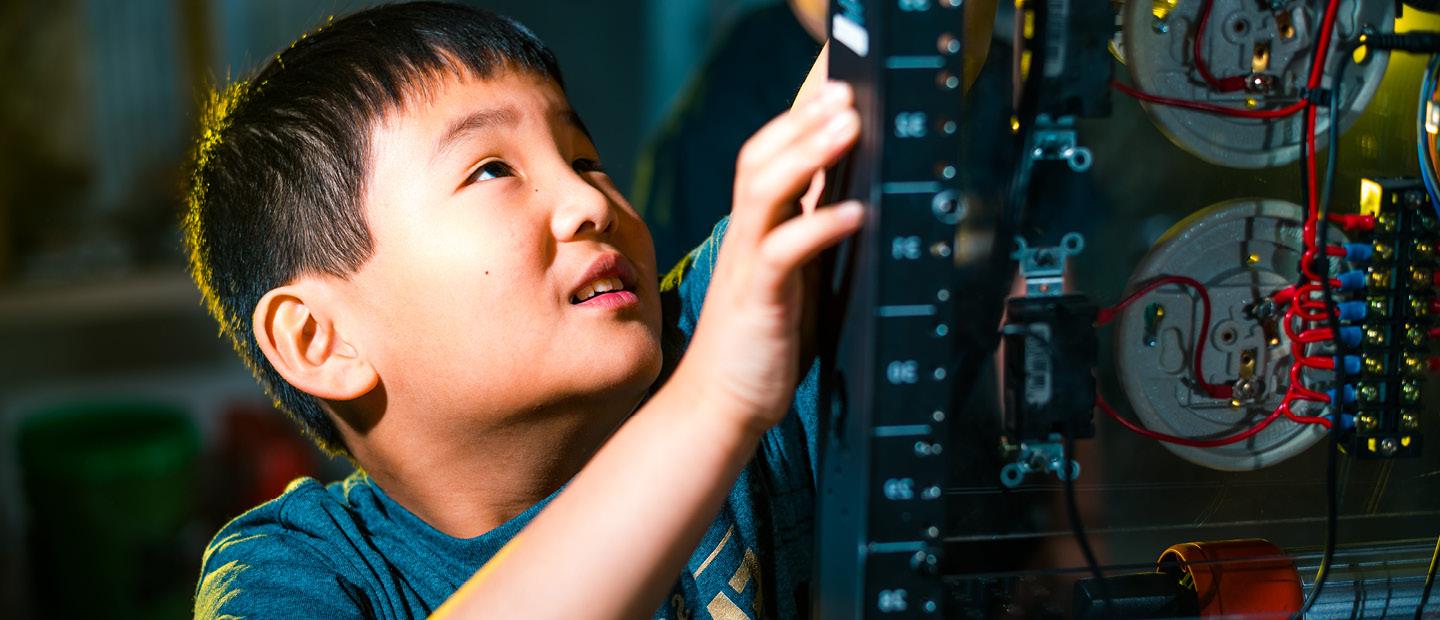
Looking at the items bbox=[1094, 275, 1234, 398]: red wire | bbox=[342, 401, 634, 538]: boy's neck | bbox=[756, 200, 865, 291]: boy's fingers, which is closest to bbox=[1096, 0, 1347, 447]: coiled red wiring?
bbox=[1094, 275, 1234, 398]: red wire

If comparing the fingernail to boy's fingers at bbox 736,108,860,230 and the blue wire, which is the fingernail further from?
the blue wire

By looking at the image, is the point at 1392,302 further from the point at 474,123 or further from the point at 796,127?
the point at 474,123

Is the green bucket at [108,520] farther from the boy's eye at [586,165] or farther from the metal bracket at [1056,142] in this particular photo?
the metal bracket at [1056,142]

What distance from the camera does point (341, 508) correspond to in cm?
88

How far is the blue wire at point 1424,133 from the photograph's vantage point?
0.68 metres

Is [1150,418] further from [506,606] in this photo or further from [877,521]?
[506,606]

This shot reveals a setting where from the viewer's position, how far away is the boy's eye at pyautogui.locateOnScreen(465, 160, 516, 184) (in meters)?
0.76

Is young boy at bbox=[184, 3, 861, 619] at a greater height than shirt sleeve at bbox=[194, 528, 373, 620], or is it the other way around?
young boy at bbox=[184, 3, 861, 619]

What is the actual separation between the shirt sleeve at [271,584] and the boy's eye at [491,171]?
0.29 metres

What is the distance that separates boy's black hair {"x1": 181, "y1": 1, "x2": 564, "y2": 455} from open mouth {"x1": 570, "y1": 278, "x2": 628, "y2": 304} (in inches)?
6.2

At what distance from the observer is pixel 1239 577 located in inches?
27.1

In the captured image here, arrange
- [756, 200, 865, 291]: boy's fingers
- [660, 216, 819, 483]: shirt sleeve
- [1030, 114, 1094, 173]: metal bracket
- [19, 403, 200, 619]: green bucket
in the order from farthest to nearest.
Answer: [19, 403, 200, 619]: green bucket, [660, 216, 819, 483]: shirt sleeve, [1030, 114, 1094, 173]: metal bracket, [756, 200, 865, 291]: boy's fingers

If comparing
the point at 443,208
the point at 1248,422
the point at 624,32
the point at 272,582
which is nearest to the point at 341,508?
the point at 272,582

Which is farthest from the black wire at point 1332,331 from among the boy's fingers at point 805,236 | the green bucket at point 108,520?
the green bucket at point 108,520
